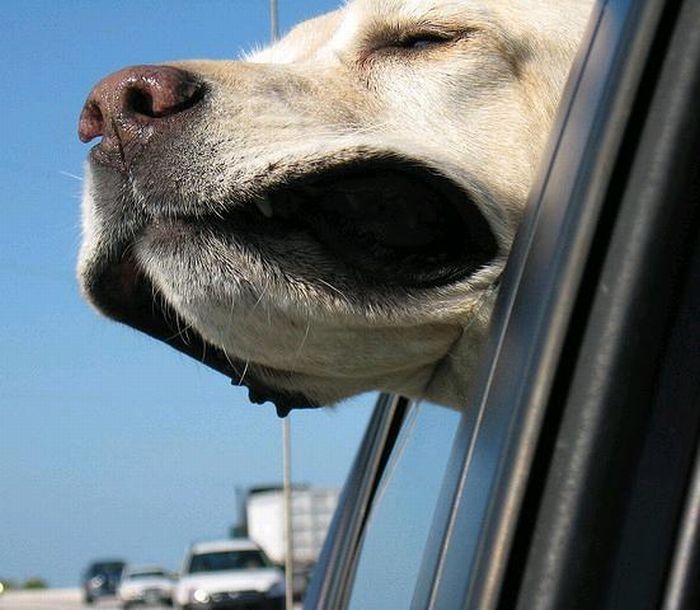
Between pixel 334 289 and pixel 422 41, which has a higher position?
pixel 422 41

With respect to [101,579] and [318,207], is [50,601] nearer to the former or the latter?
[101,579]

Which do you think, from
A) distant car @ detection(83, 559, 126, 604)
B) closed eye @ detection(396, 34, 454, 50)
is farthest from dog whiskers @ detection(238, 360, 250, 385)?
distant car @ detection(83, 559, 126, 604)

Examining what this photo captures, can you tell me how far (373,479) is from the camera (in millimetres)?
3143

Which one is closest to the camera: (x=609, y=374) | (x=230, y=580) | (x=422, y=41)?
(x=609, y=374)

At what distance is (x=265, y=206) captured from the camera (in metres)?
2.41

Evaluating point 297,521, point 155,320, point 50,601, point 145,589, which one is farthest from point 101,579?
point 155,320

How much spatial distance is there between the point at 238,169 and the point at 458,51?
0.59 metres

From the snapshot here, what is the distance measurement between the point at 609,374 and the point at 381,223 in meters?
1.21

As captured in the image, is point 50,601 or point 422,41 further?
point 50,601

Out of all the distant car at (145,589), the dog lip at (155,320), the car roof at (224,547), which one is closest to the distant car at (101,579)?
the distant car at (145,589)

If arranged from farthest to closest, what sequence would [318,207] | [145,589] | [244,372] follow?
[145,589], [244,372], [318,207]

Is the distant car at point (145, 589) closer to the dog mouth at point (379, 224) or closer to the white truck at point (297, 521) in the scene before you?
the white truck at point (297, 521)

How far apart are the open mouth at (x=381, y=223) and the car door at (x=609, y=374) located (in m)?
0.79

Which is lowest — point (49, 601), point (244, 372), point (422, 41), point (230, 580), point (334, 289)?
point (49, 601)
